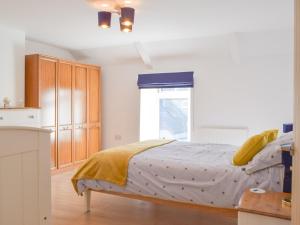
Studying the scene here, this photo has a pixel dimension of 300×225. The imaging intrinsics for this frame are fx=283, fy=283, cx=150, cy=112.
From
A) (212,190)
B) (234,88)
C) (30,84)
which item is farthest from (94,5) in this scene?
(234,88)

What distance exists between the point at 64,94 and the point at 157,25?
2.10 meters

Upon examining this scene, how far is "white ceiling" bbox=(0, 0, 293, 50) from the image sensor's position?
3.21 m

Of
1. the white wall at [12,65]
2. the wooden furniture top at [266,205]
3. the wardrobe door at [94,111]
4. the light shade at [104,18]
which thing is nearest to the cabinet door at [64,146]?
the wardrobe door at [94,111]

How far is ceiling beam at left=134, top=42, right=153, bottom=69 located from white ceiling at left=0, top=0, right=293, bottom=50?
17cm

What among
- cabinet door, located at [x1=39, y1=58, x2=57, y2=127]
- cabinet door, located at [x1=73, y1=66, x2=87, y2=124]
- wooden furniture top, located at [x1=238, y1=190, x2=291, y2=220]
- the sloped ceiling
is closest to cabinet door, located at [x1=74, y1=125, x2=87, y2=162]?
cabinet door, located at [x1=73, y1=66, x2=87, y2=124]

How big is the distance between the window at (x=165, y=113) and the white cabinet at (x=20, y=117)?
2.14 m

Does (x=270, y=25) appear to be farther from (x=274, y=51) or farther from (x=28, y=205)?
(x=28, y=205)

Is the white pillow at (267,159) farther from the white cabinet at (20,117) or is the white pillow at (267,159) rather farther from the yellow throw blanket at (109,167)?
the white cabinet at (20,117)

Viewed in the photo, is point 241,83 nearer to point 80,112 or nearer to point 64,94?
point 80,112

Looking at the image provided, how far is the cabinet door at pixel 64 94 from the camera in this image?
4895mm

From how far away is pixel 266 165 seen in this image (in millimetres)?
2311

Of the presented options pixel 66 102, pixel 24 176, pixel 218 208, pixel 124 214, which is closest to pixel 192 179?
pixel 218 208

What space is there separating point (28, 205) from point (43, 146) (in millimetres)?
333

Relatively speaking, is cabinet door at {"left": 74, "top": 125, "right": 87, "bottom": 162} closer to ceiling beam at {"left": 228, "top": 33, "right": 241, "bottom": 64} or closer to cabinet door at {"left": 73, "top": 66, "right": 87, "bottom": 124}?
cabinet door at {"left": 73, "top": 66, "right": 87, "bottom": 124}
